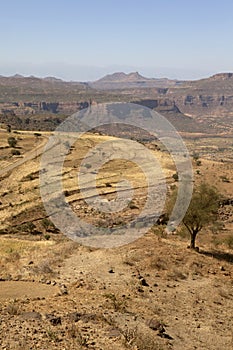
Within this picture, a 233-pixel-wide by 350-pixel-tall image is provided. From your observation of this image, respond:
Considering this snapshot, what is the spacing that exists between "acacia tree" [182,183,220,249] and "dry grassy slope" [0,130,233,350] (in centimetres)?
157

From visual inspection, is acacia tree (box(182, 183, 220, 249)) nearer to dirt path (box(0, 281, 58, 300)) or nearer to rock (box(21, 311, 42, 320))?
dirt path (box(0, 281, 58, 300))

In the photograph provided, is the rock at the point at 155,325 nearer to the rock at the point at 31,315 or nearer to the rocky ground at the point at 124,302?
the rocky ground at the point at 124,302

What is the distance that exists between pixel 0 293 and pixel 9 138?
77.1m

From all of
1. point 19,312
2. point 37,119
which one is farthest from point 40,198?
point 37,119

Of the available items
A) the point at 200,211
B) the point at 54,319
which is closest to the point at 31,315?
the point at 54,319

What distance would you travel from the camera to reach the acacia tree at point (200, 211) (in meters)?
28.3

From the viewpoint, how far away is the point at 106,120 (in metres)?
171

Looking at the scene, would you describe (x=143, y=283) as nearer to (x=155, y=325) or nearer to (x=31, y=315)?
(x=155, y=325)

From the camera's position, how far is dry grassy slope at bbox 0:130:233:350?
44.0 ft

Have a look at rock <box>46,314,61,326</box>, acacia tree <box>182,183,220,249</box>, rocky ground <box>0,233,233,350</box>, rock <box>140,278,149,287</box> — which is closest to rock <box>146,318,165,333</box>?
rocky ground <box>0,233,233,350</box>

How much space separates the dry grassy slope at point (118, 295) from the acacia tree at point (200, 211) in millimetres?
1567

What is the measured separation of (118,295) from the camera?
18172 millimetres

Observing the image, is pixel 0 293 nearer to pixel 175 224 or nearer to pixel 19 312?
pixel 19 312

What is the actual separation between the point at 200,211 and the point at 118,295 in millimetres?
11667
